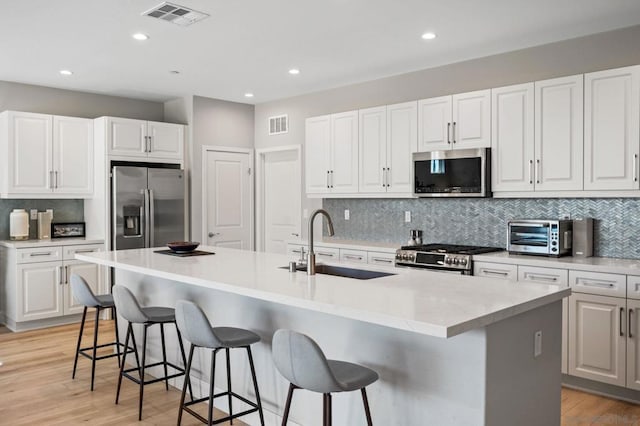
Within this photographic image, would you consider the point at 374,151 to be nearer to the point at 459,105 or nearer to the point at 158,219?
the point at 459,105

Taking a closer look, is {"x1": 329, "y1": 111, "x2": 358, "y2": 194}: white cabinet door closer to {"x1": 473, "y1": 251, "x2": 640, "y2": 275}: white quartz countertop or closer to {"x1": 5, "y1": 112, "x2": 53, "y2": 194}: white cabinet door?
{"x1": 473, "y1": 251, "x2": 640, "y2": 275}: white quartz countertop

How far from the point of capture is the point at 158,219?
243 inches

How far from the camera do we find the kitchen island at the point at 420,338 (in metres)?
2.11

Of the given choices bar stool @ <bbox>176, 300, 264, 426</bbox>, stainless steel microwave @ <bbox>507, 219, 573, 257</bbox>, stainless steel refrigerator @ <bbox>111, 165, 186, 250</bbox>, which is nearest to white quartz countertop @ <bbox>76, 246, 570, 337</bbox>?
bar stool @ <bbox>176, 300, 264, 426</bbox>

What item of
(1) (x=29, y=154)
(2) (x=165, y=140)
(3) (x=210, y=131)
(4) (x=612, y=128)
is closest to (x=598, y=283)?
(4) (x=612, y=128)

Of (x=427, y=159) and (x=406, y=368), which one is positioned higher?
(x=427, y=159)

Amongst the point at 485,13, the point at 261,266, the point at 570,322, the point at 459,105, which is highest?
the point at 485,13

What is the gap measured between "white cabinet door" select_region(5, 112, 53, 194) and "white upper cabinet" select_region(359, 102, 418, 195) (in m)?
3.40

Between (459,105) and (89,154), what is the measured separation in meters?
4.14

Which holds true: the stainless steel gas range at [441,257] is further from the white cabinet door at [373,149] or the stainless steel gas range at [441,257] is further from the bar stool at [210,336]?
the bar stool at [210,336]

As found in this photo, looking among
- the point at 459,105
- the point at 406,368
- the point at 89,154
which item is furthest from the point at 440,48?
the point at 89,154

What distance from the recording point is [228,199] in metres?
6.95

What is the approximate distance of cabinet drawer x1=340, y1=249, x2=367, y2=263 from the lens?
520 centimetres

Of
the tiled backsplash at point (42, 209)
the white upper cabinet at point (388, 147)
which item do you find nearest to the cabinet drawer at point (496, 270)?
the white upper cabinet at point (388, 147)
